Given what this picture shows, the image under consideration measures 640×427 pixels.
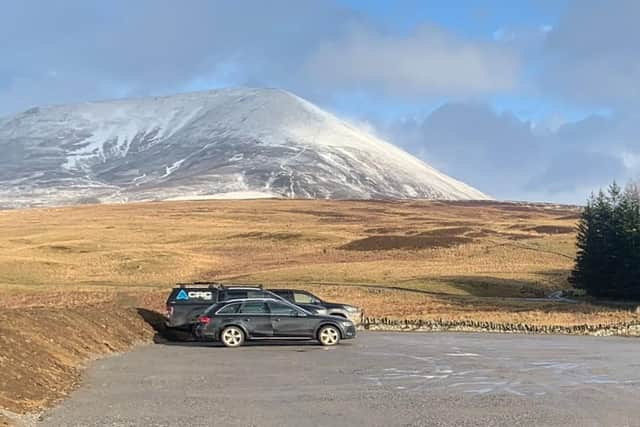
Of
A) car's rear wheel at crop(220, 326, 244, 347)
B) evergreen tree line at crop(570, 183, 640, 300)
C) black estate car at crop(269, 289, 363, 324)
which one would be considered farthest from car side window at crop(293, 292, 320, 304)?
evergreen tree line at crop(570, 183, 640, 300)

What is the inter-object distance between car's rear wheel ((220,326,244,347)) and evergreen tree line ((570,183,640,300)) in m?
33.7

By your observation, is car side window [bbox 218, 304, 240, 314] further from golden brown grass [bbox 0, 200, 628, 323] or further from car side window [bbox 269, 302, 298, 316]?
golden brown grass [bbox 0, 200, 628, 323]

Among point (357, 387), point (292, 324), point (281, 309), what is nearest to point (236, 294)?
point (281, 309)

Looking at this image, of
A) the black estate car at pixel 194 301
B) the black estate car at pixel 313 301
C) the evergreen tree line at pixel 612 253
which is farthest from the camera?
the evergreen tree line at pixel 612 253

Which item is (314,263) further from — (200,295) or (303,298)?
(200,295)

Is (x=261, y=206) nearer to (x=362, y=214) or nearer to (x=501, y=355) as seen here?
(x=362, y=214)

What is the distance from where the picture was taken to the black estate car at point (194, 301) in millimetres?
28000

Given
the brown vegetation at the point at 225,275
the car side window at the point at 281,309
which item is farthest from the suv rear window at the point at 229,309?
the brown vegetation at the point at 225,275

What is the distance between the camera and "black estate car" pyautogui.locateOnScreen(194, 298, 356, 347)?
83.3 feet

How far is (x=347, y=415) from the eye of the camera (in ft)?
44.2

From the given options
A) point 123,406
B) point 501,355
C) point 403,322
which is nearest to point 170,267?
point 403,322

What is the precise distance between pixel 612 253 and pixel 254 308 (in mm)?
34791

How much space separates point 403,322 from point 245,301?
9.88m

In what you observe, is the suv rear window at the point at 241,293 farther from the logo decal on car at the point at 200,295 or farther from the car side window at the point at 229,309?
the car side window at the point at 229,309
